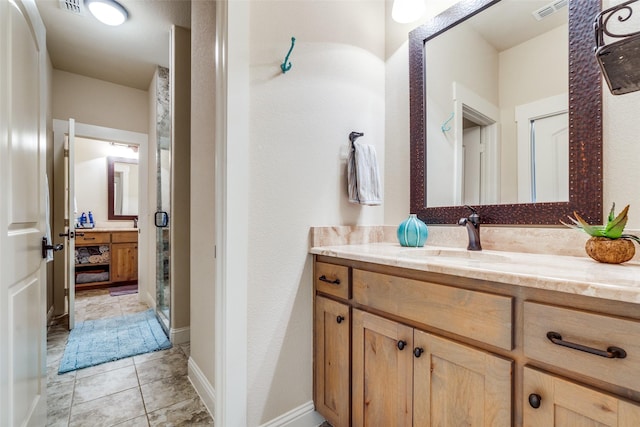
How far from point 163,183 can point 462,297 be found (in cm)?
283

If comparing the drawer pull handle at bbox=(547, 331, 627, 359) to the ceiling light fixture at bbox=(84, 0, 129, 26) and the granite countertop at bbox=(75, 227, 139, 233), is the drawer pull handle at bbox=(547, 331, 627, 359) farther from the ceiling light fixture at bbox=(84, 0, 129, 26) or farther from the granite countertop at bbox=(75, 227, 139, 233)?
the granite countertop at bbox=(75, 227, 139, 233)

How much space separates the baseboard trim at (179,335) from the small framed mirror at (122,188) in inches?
129

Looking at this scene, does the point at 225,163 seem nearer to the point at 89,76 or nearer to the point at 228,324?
the point at 228,324

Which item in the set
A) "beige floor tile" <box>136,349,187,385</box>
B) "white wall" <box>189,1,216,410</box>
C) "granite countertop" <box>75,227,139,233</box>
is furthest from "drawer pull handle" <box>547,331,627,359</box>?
"granite countertop" <box>75,227,139,233</box>

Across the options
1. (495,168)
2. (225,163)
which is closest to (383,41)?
(495,168)

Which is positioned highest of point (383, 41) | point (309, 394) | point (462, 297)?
point (383, 41)

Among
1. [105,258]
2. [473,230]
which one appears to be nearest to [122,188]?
[105,258]

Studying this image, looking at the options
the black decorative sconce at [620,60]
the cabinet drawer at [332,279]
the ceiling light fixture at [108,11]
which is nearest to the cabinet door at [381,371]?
the cabinet drawer at [332,279]

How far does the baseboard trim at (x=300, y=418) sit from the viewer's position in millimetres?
1308

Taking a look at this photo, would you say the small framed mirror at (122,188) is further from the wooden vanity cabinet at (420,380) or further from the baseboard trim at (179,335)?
the wooden vanity cabinet at (420,380)

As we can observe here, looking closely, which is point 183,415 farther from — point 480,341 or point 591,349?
point 591,349

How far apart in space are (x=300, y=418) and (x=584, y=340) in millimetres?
1209

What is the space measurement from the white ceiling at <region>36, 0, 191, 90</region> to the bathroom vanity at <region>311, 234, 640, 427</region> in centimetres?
238

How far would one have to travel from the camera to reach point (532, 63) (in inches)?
48.8
